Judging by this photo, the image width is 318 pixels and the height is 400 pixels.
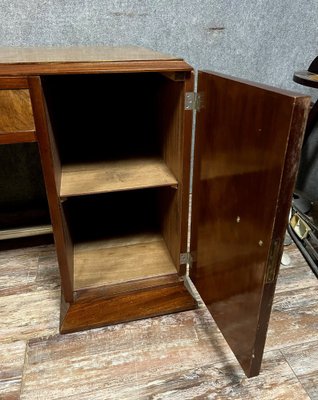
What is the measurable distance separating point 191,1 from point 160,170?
2.30 ft

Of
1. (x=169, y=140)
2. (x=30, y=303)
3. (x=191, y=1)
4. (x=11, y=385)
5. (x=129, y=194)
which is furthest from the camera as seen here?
(x=129, y=194)

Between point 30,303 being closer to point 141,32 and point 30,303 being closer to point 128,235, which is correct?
point 128,235

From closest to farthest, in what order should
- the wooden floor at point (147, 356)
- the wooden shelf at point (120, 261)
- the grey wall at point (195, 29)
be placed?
the wooden floor at point (147, 356)
the wooden shelf at point (120, 261)
the grey wall at point (195, 29)

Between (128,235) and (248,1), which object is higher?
(248,1)

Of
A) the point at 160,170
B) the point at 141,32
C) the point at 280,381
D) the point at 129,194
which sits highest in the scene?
the point at 141,32

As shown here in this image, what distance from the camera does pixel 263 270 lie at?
0.60 metres

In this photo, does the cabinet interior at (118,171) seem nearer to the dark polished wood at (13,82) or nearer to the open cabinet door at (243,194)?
the open cabinet door at (243,194)

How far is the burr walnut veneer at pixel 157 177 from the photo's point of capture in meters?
0.60

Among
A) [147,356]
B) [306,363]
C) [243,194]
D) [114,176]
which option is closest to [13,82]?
[114,176]

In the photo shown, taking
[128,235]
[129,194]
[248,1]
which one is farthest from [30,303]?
[248,1]

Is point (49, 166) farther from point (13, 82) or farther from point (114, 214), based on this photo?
point (114, 214)

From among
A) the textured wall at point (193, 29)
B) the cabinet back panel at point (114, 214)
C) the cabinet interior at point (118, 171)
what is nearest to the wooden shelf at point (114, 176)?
the cabinet interior at point (118, 171)

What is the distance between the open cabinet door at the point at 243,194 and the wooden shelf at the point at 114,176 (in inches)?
5.2

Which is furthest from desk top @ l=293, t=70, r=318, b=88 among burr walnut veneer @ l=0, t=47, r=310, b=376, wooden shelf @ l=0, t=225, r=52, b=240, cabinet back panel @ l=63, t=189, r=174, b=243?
wooden shelf @ l=0, t=225, r=52, b=240
